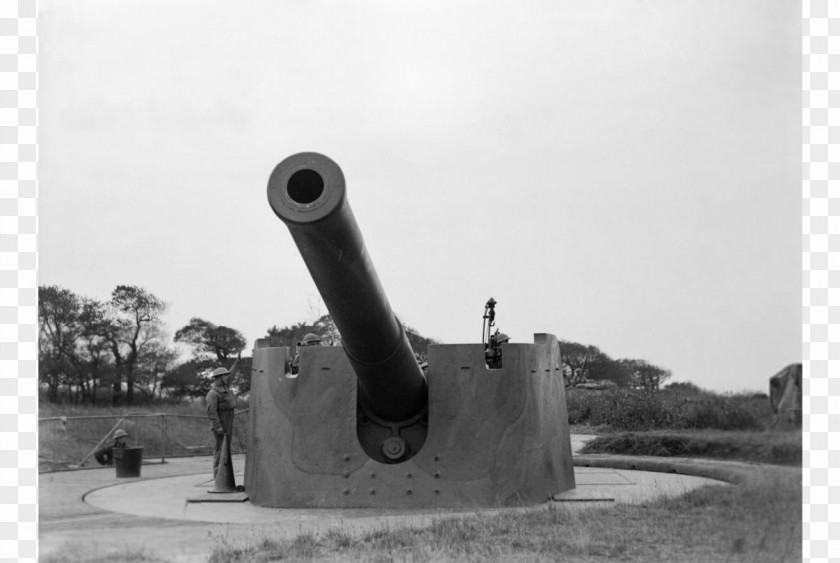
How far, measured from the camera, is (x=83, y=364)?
6629 mm

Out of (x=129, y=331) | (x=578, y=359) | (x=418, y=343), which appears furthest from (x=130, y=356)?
(x=578, y=359)

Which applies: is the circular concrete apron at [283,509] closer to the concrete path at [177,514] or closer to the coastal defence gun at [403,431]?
the concrete path at [177,514]

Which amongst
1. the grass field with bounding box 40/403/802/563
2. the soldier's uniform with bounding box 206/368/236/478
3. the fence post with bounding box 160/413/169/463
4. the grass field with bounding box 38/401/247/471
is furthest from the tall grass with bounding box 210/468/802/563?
the fence post with bounding box 160/413/169/463

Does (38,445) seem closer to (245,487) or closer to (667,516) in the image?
(245,487)

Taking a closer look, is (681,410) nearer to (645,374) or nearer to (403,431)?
(645,374)

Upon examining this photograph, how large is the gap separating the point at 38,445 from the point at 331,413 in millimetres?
2627

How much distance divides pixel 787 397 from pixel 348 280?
264cm

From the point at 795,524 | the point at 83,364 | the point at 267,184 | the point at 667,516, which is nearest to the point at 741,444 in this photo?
the point at 795,524

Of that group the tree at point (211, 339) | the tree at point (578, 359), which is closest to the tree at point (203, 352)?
the tree at point (211, 339)

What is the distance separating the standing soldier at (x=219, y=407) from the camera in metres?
8.92

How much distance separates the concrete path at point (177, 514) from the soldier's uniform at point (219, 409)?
1.40ft

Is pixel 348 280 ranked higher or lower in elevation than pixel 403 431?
higher

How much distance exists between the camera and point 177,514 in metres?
6.62

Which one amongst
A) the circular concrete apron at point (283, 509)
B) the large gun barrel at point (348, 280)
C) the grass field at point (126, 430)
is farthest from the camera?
the circular concrete apron at point (283, 509)
